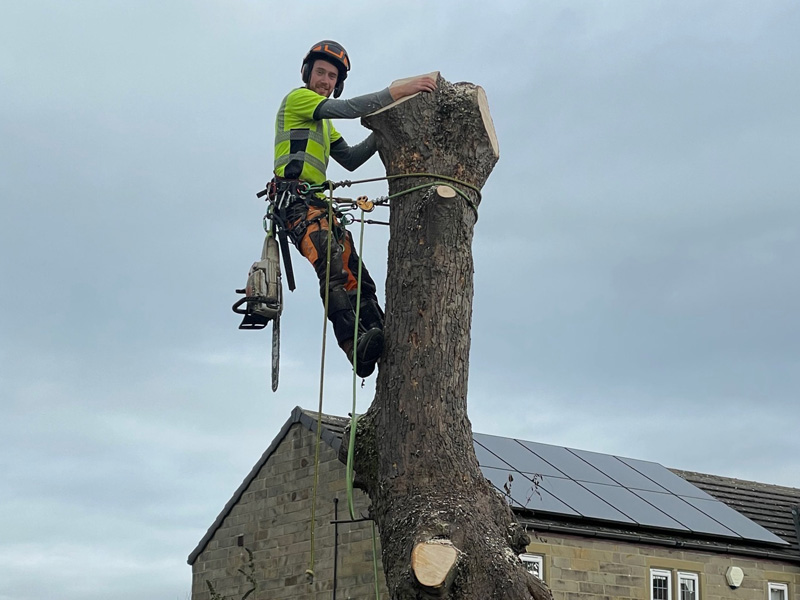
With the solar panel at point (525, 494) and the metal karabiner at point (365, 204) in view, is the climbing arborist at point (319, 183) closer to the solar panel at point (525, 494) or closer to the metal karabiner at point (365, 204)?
the metal karabiner at point (365, 204)

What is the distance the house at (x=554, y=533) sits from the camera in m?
16.9

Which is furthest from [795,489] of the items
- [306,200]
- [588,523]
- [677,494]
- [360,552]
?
[306,200]

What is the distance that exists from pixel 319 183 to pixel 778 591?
48.1 feet

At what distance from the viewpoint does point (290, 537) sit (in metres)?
18.3

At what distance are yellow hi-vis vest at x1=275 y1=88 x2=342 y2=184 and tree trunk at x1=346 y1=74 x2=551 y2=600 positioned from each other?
0.69 meters

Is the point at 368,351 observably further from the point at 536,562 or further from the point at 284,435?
the point at 284,435

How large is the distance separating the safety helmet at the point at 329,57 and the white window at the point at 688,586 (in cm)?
Result: 1262

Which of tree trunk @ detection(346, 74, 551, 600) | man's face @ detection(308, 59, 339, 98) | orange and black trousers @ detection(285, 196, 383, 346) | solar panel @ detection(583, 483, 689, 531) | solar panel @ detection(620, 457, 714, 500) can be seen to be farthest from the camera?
solar panel @ detection(620, 457, 714, 500)

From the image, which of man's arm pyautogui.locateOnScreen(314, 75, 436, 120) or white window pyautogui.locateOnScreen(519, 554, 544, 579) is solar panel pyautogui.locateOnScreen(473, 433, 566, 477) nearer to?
white window pyautogui.locateOnScreen(519, 554, 544, 579)

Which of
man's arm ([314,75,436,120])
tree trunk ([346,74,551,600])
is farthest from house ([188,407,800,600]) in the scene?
man's arm ([314,75,436,120])

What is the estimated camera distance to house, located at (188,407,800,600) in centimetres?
1688

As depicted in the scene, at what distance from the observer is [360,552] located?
55.1 feet

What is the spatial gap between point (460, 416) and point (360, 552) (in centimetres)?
1100

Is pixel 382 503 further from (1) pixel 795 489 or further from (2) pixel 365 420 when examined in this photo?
(1) pixel 795 489
